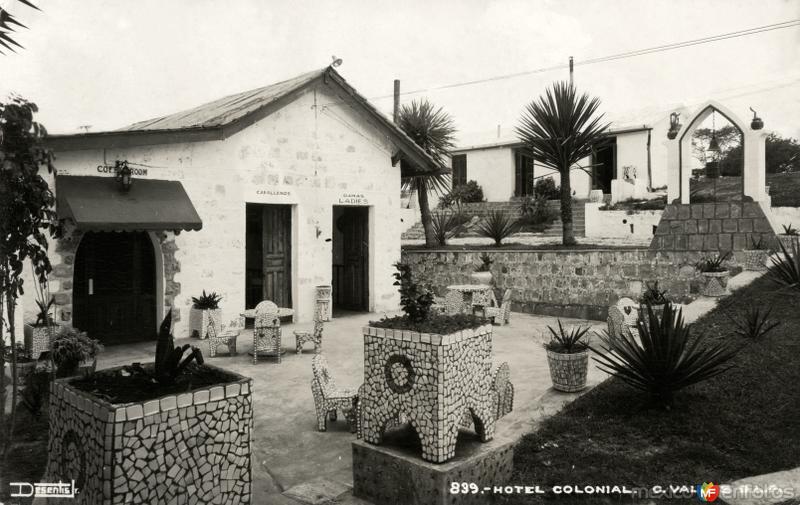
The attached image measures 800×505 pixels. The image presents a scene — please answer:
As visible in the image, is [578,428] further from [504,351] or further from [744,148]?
[744,148]

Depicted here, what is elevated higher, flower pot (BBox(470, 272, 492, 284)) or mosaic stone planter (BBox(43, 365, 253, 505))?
flower pot (BBox(470, 272, 492, 284))

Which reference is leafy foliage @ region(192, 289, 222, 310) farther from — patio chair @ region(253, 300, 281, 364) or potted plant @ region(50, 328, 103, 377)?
potted plant @ region(50, 328, 103, 377)

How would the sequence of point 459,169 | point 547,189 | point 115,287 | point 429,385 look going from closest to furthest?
point 429,385 → point 115,287 → point 547,189 → point 459,169

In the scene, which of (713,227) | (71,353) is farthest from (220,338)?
(713,227)

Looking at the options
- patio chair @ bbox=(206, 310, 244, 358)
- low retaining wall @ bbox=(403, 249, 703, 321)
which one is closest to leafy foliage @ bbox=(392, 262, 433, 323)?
patio chair @ bbox=(206, 310, 244, 358)

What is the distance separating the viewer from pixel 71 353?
256 inches

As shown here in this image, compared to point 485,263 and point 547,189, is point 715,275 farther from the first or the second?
point 547,189

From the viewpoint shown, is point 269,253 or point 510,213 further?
point 510,213

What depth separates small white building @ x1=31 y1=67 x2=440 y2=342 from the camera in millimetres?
8828

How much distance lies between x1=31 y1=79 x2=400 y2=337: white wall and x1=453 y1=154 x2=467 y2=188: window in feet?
40.2

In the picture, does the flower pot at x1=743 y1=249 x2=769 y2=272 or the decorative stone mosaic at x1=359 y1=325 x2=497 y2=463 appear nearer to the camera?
the decorative stone mosaic at x1=359 y1=325 x2=497 y2=463

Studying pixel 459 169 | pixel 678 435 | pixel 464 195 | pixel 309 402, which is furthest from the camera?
pixel 459 169

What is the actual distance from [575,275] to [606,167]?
11718 mm

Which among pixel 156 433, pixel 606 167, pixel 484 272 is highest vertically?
pixel 606 167
